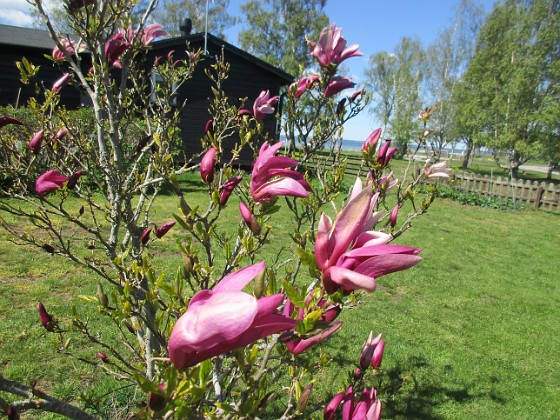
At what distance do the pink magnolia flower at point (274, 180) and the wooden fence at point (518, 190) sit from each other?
39.8ft

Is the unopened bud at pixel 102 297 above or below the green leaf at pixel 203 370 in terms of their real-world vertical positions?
below

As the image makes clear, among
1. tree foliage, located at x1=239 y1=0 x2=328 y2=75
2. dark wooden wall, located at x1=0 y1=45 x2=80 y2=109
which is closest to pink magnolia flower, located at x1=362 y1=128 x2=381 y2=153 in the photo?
dark wooden wall, located at x1=0 y1=45 x2=80 y2=109

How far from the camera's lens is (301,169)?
106 inches

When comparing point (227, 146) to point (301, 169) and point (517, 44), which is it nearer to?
point (301, 169)

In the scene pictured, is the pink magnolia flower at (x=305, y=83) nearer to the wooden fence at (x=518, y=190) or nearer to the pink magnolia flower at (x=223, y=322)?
the pink magnolia flower at (x=223, y=322)

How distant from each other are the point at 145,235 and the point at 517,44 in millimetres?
24211

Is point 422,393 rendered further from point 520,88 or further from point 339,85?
point 520,88

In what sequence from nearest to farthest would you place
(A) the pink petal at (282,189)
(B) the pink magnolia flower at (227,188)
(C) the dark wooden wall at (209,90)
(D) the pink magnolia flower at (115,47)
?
(A) the pink petal at (282,189) < (B) the pink magnolia flower at (227,188) < (D) the pink magnolia flower at (115,47) < (C) the dark wooden wall at (209,90)

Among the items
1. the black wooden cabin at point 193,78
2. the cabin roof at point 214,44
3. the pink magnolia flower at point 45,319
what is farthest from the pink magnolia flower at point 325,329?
the black wooden cabin at point 193,78

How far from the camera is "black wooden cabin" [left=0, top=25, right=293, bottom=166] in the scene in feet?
39.0

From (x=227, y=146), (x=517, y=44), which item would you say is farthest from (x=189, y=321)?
(x=517, y=44)

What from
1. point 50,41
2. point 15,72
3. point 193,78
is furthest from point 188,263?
point 50,41

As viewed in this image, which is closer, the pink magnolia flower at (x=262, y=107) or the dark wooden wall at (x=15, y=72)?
the pink magnolia flower at (x=262, y=107)

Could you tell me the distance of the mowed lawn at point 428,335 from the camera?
3164mm
